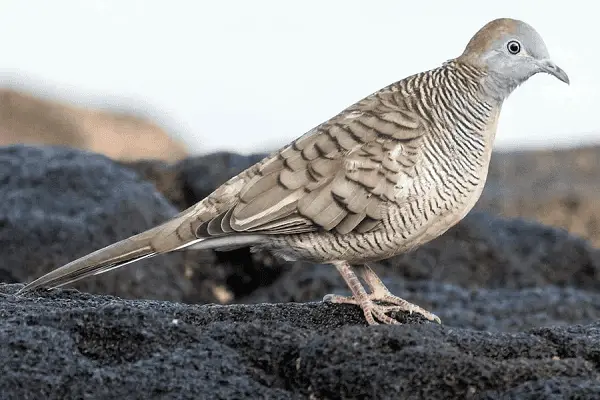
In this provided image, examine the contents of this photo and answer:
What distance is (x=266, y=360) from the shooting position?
545 cm

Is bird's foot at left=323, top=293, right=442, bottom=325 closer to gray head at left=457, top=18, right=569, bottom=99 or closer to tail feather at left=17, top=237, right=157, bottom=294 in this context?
tail feather at left=17, top=237, right=157, bottom=294

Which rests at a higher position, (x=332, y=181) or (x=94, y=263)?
(x=94, y=263)

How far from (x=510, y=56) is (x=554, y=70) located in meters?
0.32

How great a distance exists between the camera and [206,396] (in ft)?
16.6

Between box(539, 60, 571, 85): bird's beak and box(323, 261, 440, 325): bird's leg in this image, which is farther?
box(539, 60, 571, 85): bird's beak

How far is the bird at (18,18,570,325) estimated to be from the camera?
23.3 ft

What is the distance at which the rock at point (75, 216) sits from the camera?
10461 mm

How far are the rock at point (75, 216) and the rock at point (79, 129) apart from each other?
12.3 metres

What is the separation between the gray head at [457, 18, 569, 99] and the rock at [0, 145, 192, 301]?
4.36 meters

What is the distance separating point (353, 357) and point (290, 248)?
2130mm

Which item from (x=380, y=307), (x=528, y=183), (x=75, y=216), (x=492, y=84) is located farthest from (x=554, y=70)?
(x=528, y=183)

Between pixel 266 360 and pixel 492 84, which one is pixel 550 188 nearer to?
pixel 492 84

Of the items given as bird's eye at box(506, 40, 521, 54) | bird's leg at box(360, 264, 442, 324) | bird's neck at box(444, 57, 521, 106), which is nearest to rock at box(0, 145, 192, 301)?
bird's leg at box(360, 264, 442, 324)

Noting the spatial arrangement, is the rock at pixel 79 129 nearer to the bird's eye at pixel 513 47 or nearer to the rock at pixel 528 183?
the rock at pixel 528 183
